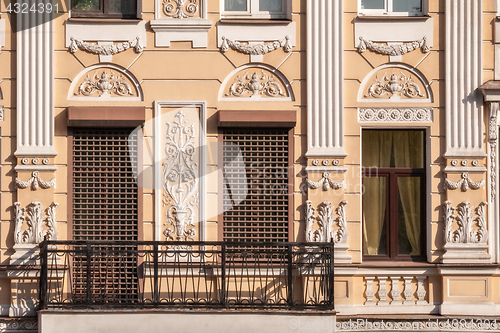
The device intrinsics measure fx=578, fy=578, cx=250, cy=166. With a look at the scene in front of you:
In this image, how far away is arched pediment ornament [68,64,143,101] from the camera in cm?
1002

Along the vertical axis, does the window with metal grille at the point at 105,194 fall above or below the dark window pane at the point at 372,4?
below

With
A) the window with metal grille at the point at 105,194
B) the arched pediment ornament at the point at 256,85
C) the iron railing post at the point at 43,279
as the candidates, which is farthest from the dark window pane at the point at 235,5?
the iron railing post at the point at 43,279

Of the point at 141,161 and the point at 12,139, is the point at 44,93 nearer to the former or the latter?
the point at 12,139

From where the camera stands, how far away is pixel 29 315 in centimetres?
966

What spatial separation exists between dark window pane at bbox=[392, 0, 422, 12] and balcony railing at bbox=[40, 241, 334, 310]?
14.5ft

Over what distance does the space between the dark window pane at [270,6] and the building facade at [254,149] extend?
455 mm

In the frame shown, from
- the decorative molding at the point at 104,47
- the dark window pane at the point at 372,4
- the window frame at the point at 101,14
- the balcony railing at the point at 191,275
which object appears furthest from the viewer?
the dark window pane at the point at 372,4

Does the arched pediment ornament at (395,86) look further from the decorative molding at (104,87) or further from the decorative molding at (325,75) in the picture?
the decorative molding at (104,87)

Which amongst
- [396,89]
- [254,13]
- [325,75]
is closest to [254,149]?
[325,75]

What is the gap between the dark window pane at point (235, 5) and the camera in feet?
33.8

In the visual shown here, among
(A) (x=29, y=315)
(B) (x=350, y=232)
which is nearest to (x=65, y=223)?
(A) (x=29, y=315)

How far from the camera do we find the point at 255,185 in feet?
33.2

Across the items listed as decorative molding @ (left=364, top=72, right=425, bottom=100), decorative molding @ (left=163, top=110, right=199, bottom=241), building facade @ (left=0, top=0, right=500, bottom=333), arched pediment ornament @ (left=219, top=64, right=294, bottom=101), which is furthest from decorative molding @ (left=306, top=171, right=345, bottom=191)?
decorative molding @ (left=163, top=110, right=199, bottom=241)

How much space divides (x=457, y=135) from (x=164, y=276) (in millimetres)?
5565
